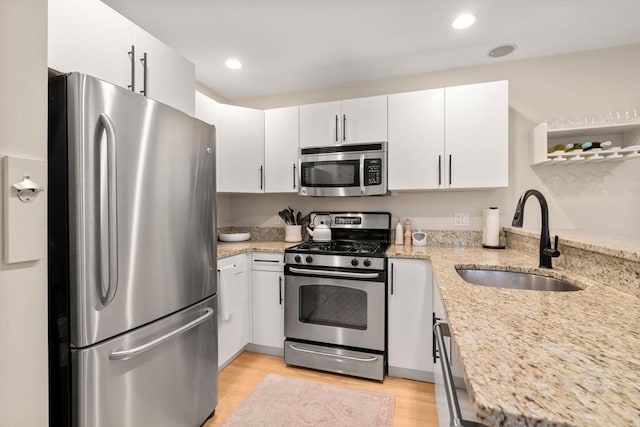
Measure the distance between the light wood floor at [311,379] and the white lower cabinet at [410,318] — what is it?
12cm

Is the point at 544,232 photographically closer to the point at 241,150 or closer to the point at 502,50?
the point at 502,50

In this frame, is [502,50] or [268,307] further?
[268,307]

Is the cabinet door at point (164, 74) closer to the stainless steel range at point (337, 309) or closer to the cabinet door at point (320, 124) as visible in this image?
the cabinet door at point (320, 124)

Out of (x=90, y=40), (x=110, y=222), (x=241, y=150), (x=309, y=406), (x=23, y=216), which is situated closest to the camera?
(x=23, y=216)

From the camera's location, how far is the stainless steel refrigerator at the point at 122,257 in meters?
1.04

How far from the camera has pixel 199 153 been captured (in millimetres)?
1559

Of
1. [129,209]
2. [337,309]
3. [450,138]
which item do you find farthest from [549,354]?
[450,138]

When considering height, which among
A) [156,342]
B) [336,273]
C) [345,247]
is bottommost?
[156,342]

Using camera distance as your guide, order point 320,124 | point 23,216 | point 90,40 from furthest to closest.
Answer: point 320,124 < point 90,40 < point 23,216

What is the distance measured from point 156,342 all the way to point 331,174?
1754 millimetres

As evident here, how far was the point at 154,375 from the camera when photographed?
1.30 meters

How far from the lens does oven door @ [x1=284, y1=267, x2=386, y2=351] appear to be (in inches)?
82.7

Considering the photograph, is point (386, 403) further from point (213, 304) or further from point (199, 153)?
point (199, 153)

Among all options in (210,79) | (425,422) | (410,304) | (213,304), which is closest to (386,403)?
(425,422)
